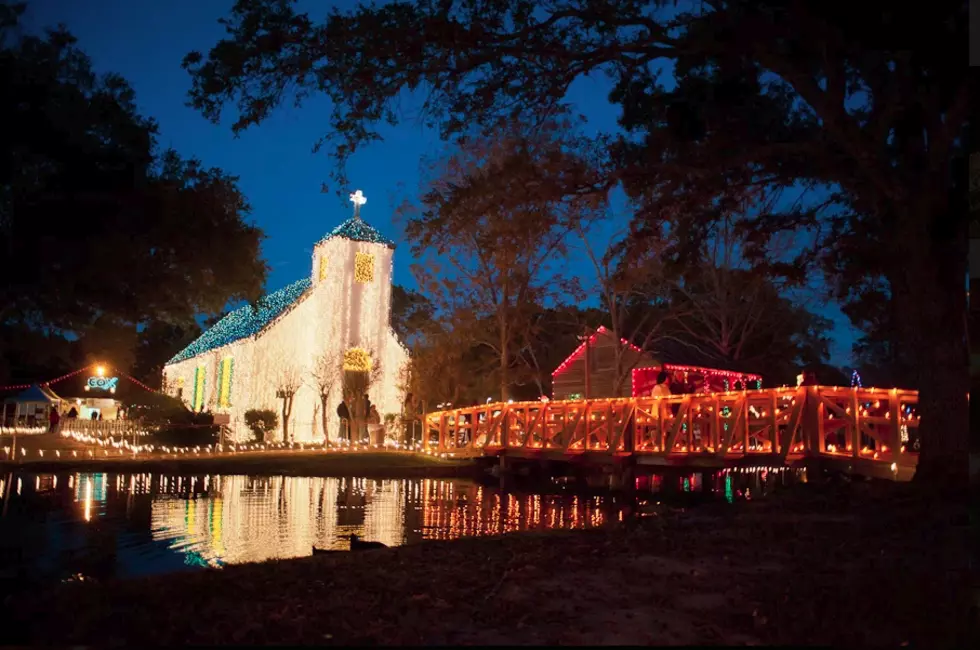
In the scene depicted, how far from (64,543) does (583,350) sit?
2948 cm

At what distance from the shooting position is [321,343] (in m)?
33.6

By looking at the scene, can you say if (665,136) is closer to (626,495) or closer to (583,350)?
(626,495)

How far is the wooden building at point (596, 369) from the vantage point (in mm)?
35188

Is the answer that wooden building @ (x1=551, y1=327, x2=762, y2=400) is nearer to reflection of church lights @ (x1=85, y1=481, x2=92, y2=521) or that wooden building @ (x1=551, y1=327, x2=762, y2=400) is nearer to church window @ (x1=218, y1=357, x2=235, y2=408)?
church window @ (x1=218, y1=357, x2=235, y2=408)

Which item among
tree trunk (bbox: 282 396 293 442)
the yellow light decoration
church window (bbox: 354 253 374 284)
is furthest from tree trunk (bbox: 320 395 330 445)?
church window (bbox: 354 253 374 284)

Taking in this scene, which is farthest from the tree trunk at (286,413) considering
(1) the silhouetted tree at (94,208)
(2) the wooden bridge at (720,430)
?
(1) the silhouetted tree at (94,208)

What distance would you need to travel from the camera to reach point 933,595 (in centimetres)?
559

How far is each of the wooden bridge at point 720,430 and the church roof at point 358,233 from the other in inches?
359

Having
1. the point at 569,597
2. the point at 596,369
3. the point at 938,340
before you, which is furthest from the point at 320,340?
the point at 569,597

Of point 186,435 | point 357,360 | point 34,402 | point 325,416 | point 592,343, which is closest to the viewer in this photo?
point 186,435

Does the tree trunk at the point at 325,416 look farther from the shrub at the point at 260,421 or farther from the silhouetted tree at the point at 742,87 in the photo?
the silhouetted tree at the point at 742,87

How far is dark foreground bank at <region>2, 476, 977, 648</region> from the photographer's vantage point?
16.0 ft

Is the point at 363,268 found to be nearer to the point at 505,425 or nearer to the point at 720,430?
the point at 505,425

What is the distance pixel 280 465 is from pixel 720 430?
1349 cm
